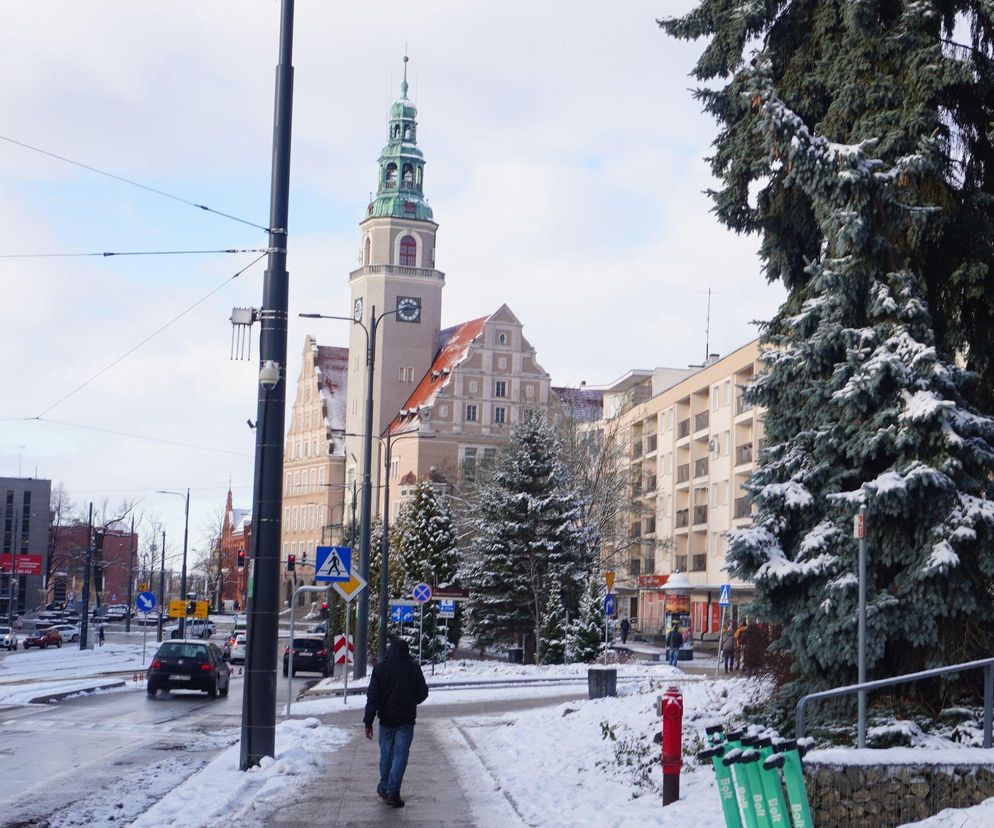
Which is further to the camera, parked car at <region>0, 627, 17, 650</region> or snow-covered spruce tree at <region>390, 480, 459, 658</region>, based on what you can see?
parked car at <region>0, 627, 17, 650</region>

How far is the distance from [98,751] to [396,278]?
105 metres

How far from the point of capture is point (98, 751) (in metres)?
19.8

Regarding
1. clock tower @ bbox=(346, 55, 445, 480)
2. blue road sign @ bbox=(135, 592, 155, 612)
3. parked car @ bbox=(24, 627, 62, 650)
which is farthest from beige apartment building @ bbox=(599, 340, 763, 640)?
parked car @ bbox=(24, 627, 62, 650)

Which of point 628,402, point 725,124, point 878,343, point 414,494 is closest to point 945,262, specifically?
point 878,343

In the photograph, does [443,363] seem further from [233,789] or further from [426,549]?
[233,789]

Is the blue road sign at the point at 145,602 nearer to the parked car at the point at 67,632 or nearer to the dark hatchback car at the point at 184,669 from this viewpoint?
the dark hatchback car at the point at 184,669

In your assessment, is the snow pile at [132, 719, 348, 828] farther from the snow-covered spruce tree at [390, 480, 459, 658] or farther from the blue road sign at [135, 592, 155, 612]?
the snow-covered spruce tree at [390, 480, 459, 658]

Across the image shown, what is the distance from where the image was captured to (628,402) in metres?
79.2

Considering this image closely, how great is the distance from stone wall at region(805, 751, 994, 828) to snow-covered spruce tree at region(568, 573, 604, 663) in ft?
125

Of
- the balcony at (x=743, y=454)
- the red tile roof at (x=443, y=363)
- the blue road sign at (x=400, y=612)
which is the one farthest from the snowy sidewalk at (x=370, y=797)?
the red tile roof at (x=443, y=363)

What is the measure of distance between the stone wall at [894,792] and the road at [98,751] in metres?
6.51

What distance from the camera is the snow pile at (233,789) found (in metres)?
12.6

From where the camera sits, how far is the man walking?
13867 mm

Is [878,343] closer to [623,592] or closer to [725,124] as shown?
[725,124]
